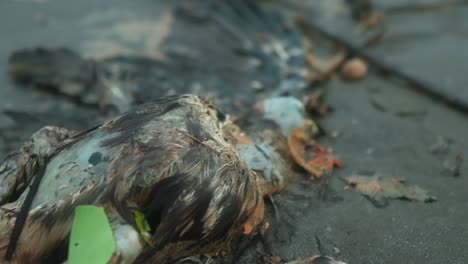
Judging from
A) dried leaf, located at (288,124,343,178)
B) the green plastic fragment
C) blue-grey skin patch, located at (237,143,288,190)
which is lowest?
dried leaf, located at (288,124,343,178)

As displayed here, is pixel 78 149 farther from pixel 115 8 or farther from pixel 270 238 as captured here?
pixel 115 8

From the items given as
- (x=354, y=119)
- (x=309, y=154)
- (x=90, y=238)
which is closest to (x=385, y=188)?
(x=309, y=154)

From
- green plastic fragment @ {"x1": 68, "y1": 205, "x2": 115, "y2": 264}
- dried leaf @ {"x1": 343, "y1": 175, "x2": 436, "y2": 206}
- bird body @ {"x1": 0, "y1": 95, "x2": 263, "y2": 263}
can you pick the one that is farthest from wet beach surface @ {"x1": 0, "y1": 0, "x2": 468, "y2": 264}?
green plastic fragment @ {"x1": 68, "y1": 205, "x2": 115, "y2": 264}

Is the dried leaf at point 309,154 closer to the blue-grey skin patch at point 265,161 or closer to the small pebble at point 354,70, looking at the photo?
the blue-grey skin patch at point 265,161

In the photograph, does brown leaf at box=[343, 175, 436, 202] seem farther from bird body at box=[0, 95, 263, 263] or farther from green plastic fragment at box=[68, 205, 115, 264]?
green plastic fragment at box=[68, 205, 115, 264]

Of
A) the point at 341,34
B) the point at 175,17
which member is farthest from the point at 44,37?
the point at 341,34

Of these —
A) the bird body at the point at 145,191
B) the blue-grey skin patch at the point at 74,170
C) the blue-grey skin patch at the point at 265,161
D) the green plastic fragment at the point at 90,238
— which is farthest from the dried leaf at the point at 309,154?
the green plastic fragment at the point at 90,238
